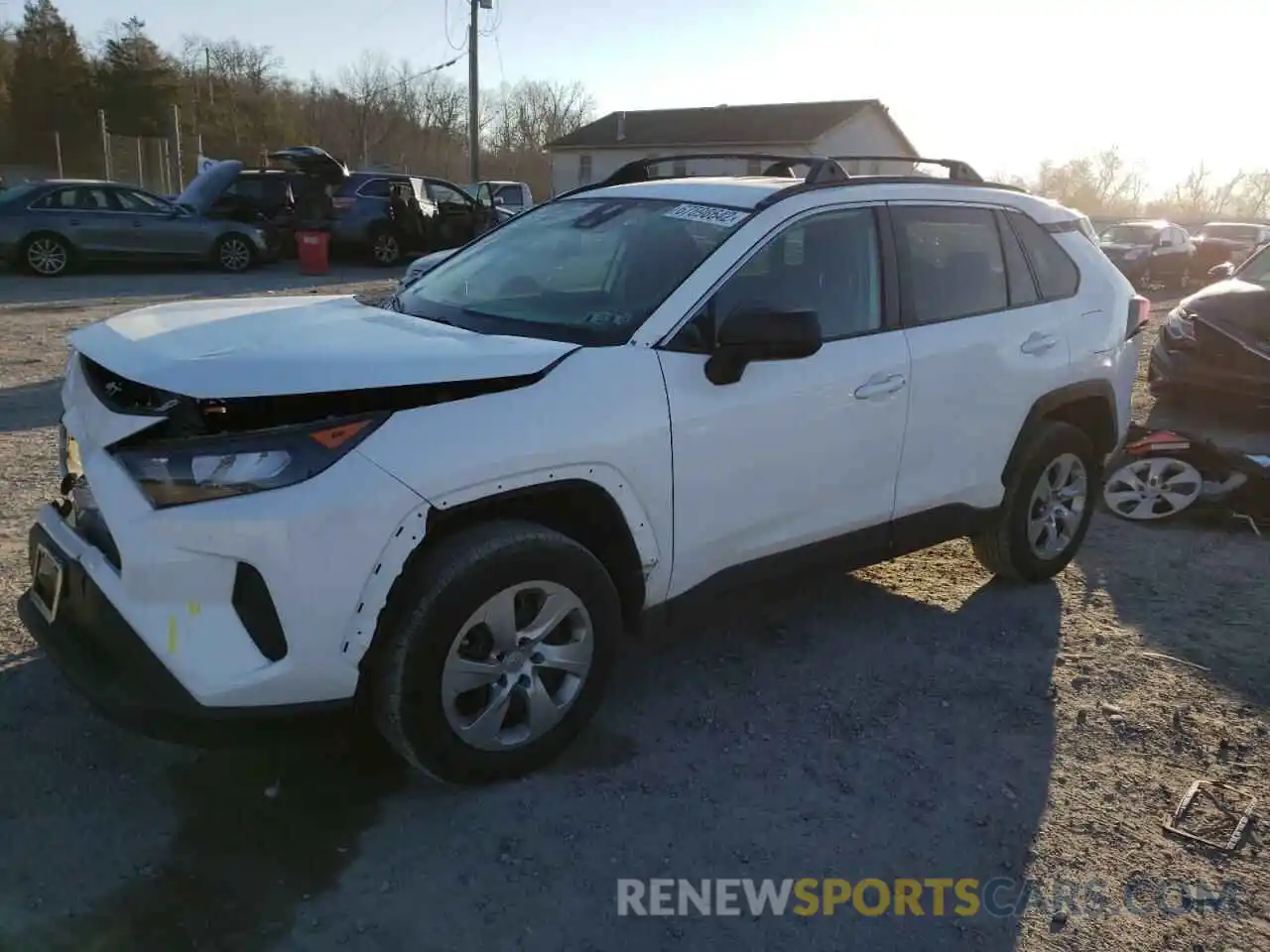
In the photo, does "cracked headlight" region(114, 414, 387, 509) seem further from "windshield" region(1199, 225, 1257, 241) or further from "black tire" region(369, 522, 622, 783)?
"windshield" region(1199, 225, 1257, 241)

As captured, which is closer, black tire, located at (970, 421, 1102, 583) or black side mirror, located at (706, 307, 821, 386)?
black side mirror, located at (706, 307, 821, 386)

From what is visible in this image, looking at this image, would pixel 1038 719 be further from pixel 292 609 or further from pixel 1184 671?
pixel 292 609

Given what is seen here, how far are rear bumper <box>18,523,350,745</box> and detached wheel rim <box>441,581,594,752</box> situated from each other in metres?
0.35

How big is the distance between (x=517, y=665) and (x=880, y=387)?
5.53ft

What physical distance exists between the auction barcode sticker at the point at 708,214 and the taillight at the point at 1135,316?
7.72 feet

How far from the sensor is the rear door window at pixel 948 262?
13.1 feet

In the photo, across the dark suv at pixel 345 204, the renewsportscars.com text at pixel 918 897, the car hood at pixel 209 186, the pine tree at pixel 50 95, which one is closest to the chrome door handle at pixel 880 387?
the renewsportscars.com text at pixel 918 897

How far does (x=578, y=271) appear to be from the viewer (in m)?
3.77

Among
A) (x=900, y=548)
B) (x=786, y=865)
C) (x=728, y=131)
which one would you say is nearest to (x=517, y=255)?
(x=900, y=548)

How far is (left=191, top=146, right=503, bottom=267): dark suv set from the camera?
59.0ft

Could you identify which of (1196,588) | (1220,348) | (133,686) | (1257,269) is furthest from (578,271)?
(1257,269)

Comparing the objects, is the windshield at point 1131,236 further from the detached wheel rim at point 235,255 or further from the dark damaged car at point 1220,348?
the detached wheel rim at point 235,255

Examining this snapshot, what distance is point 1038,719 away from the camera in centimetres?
366

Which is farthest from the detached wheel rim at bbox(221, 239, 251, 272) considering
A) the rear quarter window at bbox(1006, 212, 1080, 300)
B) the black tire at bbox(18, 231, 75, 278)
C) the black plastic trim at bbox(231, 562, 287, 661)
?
the black plastic trim at bbox(231, 562, 287, 661)
